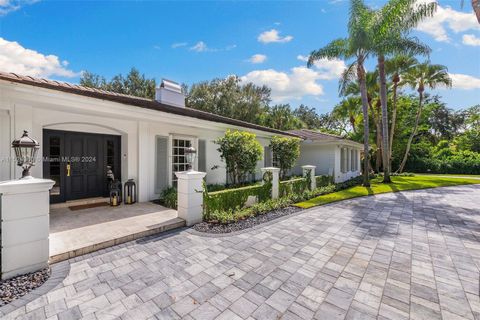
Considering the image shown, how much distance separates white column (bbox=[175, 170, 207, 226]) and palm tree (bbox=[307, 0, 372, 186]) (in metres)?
10.7

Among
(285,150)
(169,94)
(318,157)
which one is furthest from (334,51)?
(169,94)

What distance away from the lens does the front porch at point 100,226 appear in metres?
3.86

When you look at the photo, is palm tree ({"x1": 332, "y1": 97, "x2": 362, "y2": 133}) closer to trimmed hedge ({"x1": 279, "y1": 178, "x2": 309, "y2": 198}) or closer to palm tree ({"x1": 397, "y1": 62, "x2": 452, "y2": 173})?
palm tree ({"x1": 397, "y1": 62, "x2": 452, "y2": 173})

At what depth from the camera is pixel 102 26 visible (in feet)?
31.3

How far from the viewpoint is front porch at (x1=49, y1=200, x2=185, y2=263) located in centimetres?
386

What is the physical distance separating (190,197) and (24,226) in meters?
2.98

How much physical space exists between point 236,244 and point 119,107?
4560mm

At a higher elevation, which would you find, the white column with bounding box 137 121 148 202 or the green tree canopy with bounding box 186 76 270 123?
the green tree canopy with bounding box 186 76 270 123

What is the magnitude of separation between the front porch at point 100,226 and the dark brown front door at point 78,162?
61 centimetres

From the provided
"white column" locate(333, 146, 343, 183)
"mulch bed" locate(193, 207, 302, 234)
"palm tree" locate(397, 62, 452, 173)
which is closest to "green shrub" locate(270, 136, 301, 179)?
"white column" locate(333, 146, 343, 183)

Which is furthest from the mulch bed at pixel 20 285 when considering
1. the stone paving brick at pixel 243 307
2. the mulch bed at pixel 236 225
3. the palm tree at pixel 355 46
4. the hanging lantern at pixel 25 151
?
the palm tree at pixel 355 46

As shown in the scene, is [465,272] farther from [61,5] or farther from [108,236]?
[61,5]

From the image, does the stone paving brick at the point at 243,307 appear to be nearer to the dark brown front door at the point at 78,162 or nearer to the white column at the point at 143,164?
the white column at the point at 143,164

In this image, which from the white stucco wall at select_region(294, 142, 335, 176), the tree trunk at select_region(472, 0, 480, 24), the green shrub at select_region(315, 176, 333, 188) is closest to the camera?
the tree trunk at select_region(472, 0, 480, 24)
